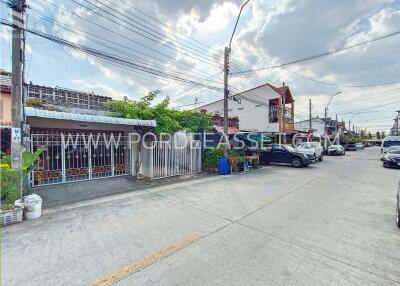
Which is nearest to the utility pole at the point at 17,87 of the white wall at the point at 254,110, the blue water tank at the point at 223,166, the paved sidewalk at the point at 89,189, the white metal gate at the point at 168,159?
the paved sidewalk at the point at 89,189

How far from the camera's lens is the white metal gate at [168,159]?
11.5m

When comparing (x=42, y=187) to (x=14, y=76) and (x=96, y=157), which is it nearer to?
(x=96, y=157)

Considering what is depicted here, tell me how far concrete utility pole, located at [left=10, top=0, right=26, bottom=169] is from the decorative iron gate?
8.57 feet

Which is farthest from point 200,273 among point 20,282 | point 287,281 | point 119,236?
point 20,282

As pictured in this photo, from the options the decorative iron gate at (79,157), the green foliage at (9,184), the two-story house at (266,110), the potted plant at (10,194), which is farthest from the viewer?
the two-story house at (266,110)

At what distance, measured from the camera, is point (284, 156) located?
58.0 feet

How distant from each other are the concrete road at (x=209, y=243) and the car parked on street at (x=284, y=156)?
922 centimetres

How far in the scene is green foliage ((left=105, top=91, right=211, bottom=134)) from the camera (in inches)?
422

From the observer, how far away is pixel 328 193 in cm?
854

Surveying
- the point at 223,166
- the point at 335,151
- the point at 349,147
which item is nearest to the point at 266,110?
the point at 335,151

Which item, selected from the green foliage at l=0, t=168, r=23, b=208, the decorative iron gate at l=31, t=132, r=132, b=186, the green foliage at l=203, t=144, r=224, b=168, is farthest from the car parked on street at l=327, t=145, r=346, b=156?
the green foliage at l=0, t=168, r=23, b=208

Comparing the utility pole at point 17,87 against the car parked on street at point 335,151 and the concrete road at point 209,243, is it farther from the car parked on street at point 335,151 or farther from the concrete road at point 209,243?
the car parked on street at point 335,151

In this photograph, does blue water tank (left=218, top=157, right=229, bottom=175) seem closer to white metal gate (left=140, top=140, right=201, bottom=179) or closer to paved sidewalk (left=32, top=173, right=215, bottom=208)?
white metal gate (left=140, top=140, right=201, bottom=179)

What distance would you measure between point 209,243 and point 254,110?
87.7 feet
